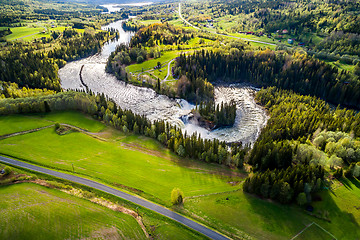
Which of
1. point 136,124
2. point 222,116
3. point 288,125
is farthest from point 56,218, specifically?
point 288,125

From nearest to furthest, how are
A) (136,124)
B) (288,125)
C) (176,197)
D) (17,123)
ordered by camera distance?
(176,197) < (17,123) < (288,125) < (136,124)

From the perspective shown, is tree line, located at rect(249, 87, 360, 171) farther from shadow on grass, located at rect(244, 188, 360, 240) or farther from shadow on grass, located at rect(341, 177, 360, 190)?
shadow on grass, located at rect(244, 188, 360, 240)

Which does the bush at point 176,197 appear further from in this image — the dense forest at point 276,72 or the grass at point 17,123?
the dense forest at point 276,72

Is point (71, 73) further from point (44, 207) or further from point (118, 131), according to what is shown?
point (44, 207)

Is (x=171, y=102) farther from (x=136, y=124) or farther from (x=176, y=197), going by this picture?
(x=176, y=197)

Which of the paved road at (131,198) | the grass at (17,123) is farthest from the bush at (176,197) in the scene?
the grass at (17,123)
